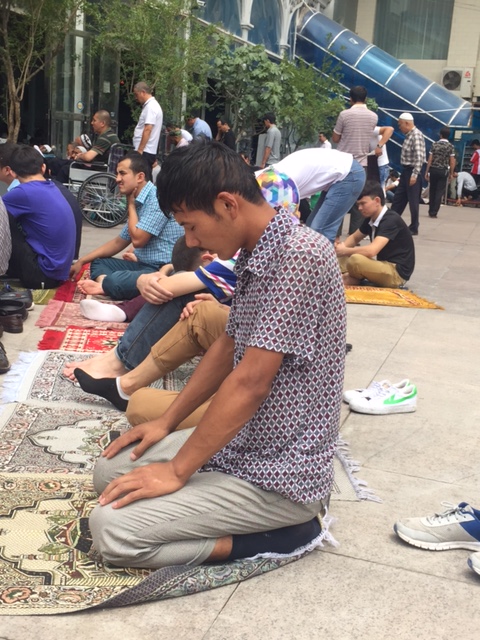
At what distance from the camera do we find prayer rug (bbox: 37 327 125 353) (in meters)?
4.61

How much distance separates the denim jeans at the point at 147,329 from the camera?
12.6ft

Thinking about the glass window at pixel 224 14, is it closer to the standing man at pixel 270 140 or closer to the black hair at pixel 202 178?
the standing man at pixel 270 140

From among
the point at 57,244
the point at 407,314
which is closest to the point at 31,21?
the point at 57,244

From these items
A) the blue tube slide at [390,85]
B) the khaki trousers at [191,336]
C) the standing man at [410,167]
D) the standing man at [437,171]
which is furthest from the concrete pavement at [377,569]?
the blue tube slide at [390,85]

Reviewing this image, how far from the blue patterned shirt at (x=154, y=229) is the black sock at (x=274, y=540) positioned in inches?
119

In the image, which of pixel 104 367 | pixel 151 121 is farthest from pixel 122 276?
pixel 151 121

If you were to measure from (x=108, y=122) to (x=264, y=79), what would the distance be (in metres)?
7.26

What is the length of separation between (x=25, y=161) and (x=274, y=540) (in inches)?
159

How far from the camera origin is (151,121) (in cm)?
920

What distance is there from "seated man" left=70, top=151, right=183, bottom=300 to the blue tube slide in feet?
53.0

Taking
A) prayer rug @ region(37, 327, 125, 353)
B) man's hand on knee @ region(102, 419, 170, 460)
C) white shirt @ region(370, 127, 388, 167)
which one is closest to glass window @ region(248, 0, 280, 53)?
white shirt @ region(370, 127, 388, 167)

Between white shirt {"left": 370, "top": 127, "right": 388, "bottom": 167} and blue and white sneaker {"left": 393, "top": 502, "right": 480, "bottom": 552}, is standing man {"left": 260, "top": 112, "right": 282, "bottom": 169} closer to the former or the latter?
white shirt {"left": 370, "top": 127, "right": 388, "bottom": 167}

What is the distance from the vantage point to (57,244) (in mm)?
5793

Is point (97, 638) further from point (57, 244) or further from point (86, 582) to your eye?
point (57, 244)
